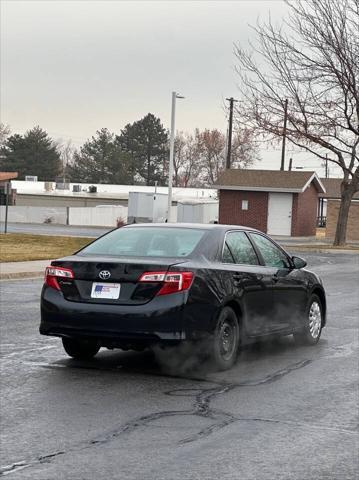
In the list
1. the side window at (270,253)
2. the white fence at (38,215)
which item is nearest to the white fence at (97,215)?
the white fence at (38,215)

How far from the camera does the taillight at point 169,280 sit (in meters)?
8.36

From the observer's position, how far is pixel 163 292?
835 cm

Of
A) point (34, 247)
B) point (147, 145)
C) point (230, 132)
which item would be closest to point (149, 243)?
point (34, 247)

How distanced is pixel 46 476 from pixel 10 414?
5.53ft

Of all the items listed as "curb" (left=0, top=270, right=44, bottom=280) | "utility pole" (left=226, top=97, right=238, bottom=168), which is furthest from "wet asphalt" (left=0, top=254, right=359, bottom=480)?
"utility pole" (left=226, top=97, right=238, bottom=168)

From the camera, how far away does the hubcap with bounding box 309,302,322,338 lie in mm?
10930

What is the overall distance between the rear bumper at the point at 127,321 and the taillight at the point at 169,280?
0.20 ft

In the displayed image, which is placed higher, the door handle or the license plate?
the door handle

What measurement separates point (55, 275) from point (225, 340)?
189 centimetres

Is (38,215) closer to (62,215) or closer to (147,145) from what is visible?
(62,215)

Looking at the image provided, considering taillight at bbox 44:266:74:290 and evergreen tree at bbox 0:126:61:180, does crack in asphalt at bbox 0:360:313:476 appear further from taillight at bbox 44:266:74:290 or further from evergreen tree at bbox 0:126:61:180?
evergreen tree at bbox 0:126:61:180

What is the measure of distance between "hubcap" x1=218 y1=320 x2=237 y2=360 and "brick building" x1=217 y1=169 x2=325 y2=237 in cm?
4435

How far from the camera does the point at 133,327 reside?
27.3 feet

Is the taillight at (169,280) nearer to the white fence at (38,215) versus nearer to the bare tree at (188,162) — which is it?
the white fence at (38,215)
